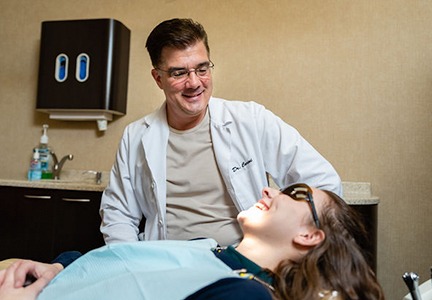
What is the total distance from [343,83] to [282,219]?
5.73 feet

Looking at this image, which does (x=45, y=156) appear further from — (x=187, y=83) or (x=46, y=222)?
(x=187, y=83)

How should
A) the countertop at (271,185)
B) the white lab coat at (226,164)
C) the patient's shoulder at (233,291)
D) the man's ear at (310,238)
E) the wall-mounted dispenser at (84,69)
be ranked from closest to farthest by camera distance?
the patient's shoulder at (233,291) < the man's ear at (310,238) < the white lab coat at (226,164) < the countertop at (271,185) < the wall-mounted dispenser at (84,69)

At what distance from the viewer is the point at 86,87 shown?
2787 mm

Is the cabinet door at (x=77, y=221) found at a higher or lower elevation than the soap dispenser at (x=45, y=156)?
lower

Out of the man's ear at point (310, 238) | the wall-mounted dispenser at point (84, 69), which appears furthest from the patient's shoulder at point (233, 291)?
the wall-mounted dispenser at point (84, 69)

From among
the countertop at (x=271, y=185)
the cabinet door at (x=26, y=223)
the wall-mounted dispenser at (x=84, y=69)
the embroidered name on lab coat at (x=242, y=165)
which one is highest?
the wall-mounted dispenser at (x=84, y=69)

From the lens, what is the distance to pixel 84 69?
9.29 ft

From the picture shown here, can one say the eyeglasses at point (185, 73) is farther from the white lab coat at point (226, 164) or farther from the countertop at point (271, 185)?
the countertop at point (271, 185)

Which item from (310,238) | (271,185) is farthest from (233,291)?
(271,185)

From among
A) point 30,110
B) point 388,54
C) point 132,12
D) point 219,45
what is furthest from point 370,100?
point 30,110

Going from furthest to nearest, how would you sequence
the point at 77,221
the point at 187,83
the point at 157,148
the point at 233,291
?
1. the point at 77,221
2. the point at 157,148
3. the point at 187,83
4. the point at 233,291

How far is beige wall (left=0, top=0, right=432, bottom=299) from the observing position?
2.47m

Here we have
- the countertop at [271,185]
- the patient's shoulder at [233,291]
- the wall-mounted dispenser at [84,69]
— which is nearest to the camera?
the patient's shoulder at [233,291]

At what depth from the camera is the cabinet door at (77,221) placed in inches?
95.0
